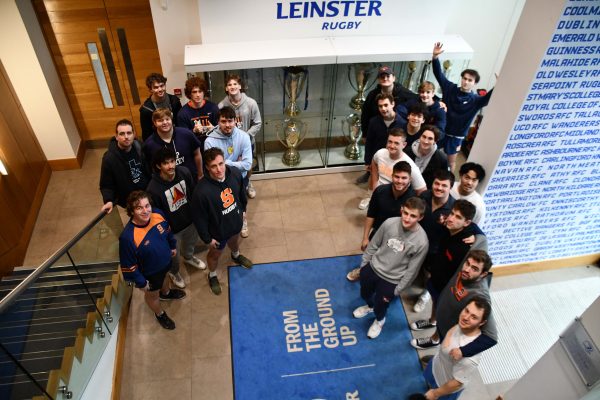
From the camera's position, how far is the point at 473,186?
3611 mm

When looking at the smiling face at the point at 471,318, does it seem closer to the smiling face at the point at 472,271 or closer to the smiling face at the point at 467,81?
the smiling face at the point at 472,271

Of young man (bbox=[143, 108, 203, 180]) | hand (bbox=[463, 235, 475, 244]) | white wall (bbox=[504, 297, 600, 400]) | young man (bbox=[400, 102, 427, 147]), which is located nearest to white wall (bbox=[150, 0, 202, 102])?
young man (bbox=[143, 108, 203, 180])

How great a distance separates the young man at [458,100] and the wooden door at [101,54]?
140 inches

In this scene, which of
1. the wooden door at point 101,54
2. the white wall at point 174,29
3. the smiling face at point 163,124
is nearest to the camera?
the smiling face at point 163,124

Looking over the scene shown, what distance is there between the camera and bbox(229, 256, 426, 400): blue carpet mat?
12.3 ft

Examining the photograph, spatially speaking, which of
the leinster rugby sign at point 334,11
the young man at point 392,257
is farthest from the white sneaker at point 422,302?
the leinster rugby sign at point 334,11

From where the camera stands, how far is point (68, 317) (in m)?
3.42

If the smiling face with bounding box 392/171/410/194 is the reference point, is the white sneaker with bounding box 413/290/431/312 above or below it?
below

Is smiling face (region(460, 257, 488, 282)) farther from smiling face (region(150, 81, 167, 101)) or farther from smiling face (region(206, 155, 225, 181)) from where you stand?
smiling face (region(150, 81, 167, 101))

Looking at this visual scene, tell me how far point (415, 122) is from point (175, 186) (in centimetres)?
236

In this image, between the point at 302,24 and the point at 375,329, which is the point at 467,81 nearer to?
the point at 302,24

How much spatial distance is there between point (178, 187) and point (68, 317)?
1.32m

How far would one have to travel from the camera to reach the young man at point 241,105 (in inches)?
178

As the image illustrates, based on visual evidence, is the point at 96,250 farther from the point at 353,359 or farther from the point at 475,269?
the point at 475,269
